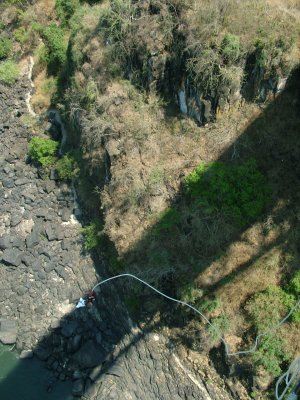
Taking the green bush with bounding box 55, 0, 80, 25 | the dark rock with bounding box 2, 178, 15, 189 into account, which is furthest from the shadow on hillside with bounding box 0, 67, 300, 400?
the green bush with bounding box 55, 0, 80, 25

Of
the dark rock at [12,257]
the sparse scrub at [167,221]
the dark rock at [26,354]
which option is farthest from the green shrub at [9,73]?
the dark rock at [26,354]

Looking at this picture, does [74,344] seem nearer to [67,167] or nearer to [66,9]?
[67,167]

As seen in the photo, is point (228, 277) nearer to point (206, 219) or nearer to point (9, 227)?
point (206, 219)

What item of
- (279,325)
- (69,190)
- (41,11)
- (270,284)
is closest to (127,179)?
(69,190)

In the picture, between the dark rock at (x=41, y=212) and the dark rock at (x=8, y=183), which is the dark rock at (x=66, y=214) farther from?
the dark rock at (x=8, y=183)

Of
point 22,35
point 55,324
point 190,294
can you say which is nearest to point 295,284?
point 190,294
